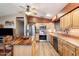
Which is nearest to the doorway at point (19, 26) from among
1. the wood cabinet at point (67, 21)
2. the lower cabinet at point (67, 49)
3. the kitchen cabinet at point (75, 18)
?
the wood cabinet at point (67, 21)

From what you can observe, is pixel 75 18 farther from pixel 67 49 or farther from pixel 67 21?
pixel 67 49

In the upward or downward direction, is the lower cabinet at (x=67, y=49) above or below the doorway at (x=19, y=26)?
below

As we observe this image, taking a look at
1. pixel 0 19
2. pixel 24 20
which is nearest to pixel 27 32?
pixel 24 20

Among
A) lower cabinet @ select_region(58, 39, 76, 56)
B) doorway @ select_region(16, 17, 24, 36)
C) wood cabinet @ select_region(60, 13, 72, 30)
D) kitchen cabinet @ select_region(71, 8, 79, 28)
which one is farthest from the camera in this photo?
doorway @ select_region(16, 17, 24, 36)

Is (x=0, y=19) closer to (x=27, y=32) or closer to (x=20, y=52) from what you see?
(x=27, y=32)

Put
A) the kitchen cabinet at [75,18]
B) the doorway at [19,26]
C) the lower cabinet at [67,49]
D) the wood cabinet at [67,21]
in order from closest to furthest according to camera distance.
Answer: the lower cabinet at [67,49] < the kitchen cabinet at [75,18] < the wood cabinet at [67,21] < the doorway at [19,26]

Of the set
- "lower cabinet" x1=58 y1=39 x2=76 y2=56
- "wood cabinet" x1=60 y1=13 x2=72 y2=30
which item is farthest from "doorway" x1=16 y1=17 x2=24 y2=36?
"lower cabinet" x1=58 y1=39 x2=76 y2=56

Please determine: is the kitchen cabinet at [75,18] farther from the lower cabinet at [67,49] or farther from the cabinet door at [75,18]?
the lower cabinet at [67,49]

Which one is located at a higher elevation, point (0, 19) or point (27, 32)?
point (0, 19)

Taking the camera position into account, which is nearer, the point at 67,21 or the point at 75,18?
the point at 75,18

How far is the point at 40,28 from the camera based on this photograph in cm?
934

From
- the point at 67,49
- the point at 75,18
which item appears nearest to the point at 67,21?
the point at 75,18

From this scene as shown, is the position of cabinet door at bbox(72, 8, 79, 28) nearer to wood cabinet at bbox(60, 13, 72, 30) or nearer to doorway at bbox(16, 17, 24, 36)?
wood cabinet at bbox(60, 13, 72, 30)

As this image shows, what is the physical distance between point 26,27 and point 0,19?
5.78ft
